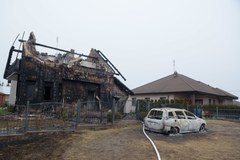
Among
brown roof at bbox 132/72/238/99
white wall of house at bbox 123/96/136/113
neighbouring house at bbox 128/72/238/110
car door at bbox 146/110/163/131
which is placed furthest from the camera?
brown roof at bbox 132/72/238/99

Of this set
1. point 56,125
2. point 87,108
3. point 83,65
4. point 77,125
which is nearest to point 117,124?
point 87,108

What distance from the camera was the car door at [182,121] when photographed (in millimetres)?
14609

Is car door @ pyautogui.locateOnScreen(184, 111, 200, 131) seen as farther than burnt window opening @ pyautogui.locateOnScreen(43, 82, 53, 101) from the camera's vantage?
No

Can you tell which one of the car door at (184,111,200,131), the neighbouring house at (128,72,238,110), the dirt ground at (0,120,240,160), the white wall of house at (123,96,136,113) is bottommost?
the dirt ground at (0,120,240,160)

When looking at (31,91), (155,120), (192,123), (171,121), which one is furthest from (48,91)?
(192,123)

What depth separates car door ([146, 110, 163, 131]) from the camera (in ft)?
47.0

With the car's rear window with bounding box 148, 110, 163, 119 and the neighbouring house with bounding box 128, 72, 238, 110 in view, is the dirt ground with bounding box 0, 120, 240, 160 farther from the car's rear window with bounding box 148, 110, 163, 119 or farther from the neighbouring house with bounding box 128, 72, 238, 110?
the neighbouring house with bounding box 128, 72, 238, 110

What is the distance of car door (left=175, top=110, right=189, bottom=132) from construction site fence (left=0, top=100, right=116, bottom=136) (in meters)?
4.85

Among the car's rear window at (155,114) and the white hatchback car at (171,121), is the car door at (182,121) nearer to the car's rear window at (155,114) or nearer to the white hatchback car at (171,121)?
the white hatchback car at (171,121)

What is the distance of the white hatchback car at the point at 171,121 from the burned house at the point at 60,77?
189 inches

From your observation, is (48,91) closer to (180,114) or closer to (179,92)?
(180,114)

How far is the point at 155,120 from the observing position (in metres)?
14.6

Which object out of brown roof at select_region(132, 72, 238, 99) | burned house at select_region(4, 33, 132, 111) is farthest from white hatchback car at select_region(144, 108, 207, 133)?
brown roof at select_region(132, 72, 238, 99)

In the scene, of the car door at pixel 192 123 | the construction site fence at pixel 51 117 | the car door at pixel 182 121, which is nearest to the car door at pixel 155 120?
the car door at pixel 182 121
